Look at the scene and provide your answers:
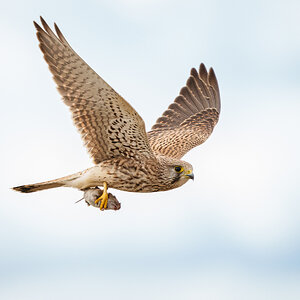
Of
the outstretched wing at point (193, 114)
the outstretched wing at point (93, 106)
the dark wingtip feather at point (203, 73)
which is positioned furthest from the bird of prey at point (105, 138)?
the dark wingtip feather at point (203, 73)

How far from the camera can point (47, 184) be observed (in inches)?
371

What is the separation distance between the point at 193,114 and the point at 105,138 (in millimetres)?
3717

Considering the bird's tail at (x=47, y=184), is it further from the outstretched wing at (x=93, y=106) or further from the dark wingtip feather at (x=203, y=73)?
the dark wingtip feather at (x=203, y=73)

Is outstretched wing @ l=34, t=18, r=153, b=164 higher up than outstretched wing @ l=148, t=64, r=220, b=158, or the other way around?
outstretched wing @ l=148, t=64, r=220, b=158

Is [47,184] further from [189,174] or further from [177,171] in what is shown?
[189,174]

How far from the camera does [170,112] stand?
12.7 metres

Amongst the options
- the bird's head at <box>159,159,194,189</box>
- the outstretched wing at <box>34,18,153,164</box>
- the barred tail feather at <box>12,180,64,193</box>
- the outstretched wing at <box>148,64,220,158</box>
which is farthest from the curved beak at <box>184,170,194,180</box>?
the outstretched wing at <box>148,64,220,158</box>

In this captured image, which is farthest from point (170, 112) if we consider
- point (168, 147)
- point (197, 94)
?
point (168, 147)

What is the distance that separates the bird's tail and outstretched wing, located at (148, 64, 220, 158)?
7.47 feet

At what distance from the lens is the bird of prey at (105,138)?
8.55 metres

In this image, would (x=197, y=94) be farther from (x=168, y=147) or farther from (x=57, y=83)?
(x=57, y=83)

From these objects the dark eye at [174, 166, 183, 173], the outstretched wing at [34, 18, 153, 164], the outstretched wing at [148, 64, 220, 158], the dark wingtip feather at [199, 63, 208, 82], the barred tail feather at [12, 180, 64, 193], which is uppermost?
the dark wingtip feather at [199, 63, 208, 82]

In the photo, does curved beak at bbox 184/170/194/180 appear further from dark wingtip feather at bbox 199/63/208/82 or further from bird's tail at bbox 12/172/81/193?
dark wingtip feather at bbox 199/63/208/82

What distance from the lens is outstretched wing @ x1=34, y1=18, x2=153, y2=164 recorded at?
852cm
